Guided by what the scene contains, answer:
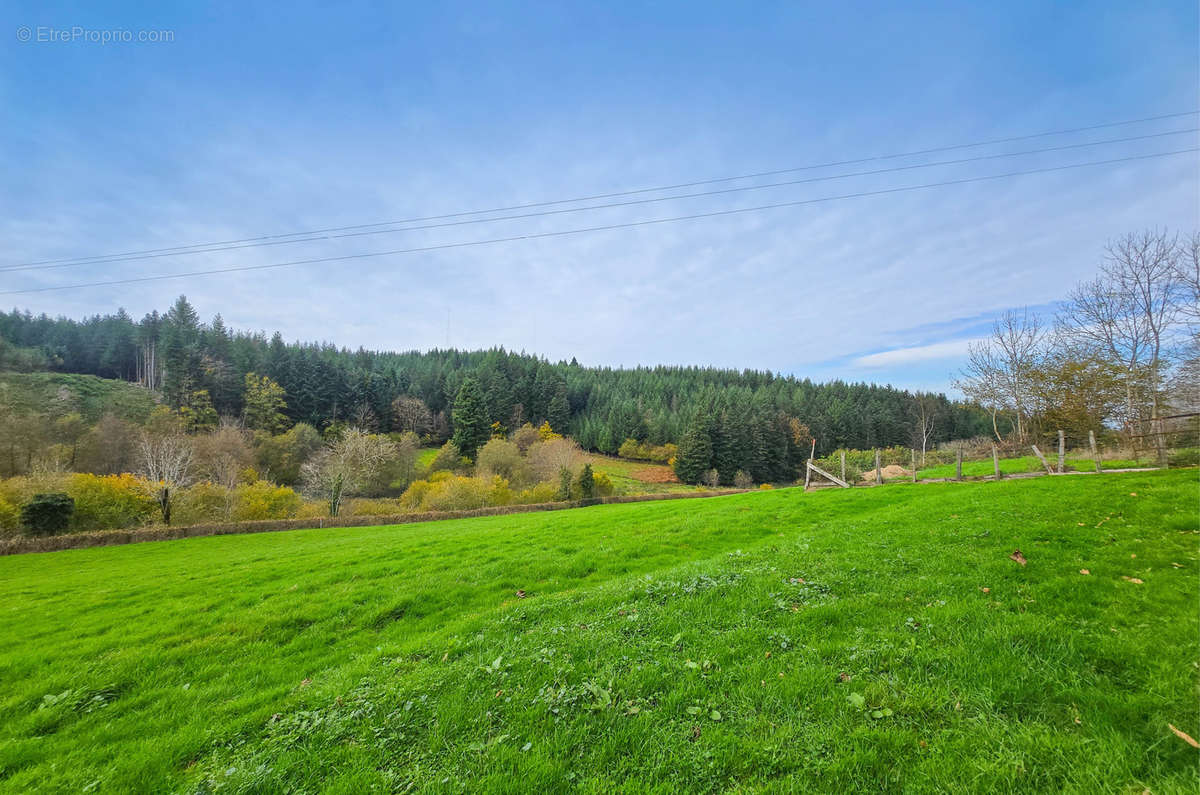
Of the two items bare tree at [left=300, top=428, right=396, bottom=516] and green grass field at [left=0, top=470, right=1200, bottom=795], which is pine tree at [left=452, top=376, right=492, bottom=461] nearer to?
bare tree at [left=300, top=428, right=396, bottom=516]

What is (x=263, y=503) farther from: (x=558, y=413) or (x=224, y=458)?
(x=558, y=413)

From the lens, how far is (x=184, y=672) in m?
6.41

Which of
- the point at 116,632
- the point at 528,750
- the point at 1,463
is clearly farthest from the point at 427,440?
the point at 528,750

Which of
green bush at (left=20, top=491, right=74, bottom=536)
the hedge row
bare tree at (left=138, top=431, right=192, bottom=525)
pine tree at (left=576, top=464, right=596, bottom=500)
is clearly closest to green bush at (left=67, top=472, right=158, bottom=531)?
bare tree at (left=138, top=431, right=192, bottom=525)

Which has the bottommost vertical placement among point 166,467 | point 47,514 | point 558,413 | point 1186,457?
point 47,514

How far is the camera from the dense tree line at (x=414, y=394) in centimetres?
6475

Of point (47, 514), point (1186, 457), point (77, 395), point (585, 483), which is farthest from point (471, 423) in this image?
point (1186, 457)

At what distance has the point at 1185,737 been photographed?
316 cm

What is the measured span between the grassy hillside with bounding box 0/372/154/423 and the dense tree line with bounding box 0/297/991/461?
12.8 feet

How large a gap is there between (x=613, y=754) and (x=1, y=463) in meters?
59.9

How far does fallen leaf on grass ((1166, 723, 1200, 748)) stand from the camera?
10.2ft

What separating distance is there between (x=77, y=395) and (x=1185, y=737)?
95972 mm

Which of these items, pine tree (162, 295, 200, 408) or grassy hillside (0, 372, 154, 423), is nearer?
grassy hillside (0, 372, 154, 423)

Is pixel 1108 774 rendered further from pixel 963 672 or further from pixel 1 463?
pixel 1 463
